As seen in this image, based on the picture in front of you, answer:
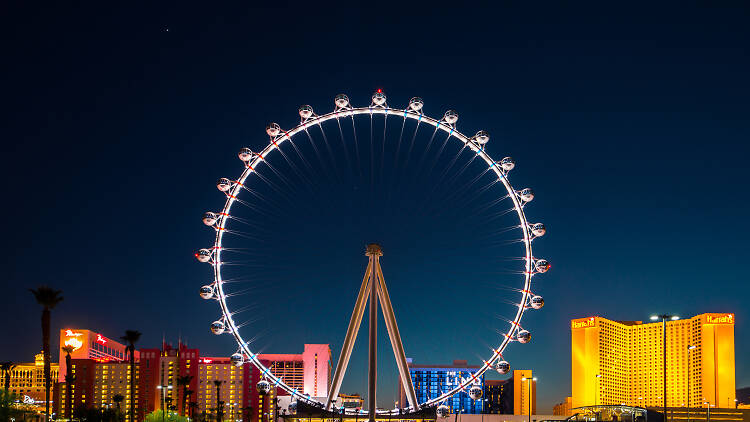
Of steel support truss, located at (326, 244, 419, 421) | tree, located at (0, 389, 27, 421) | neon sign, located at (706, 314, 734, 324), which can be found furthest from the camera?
neon sign, located at (706, 314, 734, 324)

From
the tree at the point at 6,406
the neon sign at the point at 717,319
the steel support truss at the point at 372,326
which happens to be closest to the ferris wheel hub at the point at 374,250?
the steel support truss at the point at 372,326

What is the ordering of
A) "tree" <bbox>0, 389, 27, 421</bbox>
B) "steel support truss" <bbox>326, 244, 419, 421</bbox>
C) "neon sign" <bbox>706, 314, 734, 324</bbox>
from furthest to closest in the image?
1. "neon sign" <bbox>706, 314, 734, 324</bbox>
2. "steel support truss" <bbox>326, 244, 419, 421</bbox>
3. "tree" <bbox>0, 389, 27, 421</bbox>

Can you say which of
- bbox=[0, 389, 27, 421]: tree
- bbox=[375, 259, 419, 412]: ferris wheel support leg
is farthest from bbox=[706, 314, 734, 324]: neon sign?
bbox=[0, 389, 27, 421]: tree

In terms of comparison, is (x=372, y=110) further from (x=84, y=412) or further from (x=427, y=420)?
(x=84, y=412)

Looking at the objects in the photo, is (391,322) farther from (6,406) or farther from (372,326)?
(6,406)

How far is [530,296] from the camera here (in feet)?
167

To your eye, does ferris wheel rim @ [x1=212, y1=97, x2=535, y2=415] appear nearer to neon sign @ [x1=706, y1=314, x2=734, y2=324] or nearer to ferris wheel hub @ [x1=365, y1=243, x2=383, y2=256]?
ferris wheel hub @ [x1=365, y1=243, x2=383, y2=256]

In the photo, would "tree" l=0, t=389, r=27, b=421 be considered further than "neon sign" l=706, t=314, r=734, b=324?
No

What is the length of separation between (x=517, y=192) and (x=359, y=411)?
2439 cm

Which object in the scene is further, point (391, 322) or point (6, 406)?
point (391, 322)

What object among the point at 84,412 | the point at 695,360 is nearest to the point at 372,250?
the point at 84,412

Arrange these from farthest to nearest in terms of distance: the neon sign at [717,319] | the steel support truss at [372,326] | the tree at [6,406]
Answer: the neon sign at [717,319] < the steel support truss at [372,326] < the tree at [6,406]

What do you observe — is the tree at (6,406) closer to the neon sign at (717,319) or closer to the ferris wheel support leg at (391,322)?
the ferris wheel support leg at (391,322)

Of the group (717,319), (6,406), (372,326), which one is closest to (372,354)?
(372,326)
